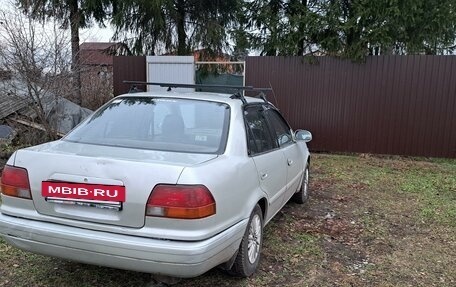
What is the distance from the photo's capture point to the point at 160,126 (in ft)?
11.5

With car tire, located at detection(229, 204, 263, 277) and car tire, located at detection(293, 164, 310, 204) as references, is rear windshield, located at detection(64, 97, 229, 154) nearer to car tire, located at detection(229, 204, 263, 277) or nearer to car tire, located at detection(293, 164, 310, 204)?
car tire, located at detection(229, 204, 263, 277)

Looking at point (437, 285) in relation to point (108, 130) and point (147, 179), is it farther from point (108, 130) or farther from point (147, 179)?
point (108, 130)

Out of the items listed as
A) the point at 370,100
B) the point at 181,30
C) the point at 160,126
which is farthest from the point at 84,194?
the point at 181,30

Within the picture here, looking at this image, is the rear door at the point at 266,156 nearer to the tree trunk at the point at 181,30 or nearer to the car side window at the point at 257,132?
the car side window at the point at 257,132

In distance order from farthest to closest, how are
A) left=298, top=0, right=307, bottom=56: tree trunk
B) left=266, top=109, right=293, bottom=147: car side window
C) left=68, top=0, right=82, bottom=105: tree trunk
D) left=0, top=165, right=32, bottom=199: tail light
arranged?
left=298, top=0, right=307, bottom=56: tree trunk → left=68, top=0, right=82, bottom=105: tree trunk → left=266, top=109, right=293, bottom=147: car side window → left=0, top=165, right=32, bottom=199: tail light

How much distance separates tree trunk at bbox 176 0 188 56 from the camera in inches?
515

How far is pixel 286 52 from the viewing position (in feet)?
32.7

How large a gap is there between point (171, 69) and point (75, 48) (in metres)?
2.33

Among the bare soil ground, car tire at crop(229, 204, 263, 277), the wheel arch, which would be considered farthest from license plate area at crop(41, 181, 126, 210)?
the wheel arch

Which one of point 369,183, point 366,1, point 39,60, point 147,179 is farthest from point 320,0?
point 147,179

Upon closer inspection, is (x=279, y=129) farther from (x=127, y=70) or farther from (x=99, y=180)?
(x=127, y=70)

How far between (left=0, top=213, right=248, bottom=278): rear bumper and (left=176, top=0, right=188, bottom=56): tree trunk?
11.0m

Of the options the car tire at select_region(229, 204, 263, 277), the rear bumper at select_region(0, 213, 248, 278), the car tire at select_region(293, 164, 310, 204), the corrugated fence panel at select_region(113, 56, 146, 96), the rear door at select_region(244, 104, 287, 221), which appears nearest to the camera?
the rear bumper at select_region(0, 213, 248, 278)

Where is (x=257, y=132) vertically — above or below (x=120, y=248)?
above
